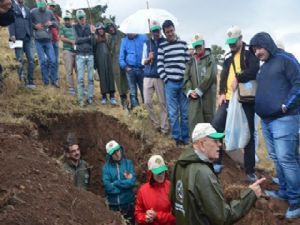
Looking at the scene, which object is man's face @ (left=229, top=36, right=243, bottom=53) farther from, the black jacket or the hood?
the hood

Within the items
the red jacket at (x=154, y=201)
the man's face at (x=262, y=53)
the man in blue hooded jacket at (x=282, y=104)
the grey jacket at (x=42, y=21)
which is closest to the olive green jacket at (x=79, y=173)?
the red jacket at (x=154, y=201)

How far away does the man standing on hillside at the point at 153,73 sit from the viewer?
8938mm

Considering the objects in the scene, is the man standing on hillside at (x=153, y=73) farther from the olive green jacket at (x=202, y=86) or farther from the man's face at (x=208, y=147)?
the man's face at (x=208, y=147)

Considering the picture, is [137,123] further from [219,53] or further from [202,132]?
[219,53]

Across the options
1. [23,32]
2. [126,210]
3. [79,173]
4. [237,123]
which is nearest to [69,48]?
[23,32]

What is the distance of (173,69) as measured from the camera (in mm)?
8492

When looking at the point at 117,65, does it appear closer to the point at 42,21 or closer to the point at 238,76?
the point at 42,21

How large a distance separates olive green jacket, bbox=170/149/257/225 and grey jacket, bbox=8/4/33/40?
633 centimetres

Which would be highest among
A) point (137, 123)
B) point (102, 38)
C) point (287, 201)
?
point (102, 38)

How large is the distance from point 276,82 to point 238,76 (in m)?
1.00

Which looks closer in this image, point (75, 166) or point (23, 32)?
point (75, 166)

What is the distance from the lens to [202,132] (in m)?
4.26

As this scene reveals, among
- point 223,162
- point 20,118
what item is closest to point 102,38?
point 20,118

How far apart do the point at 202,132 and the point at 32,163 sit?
9.15 feet
